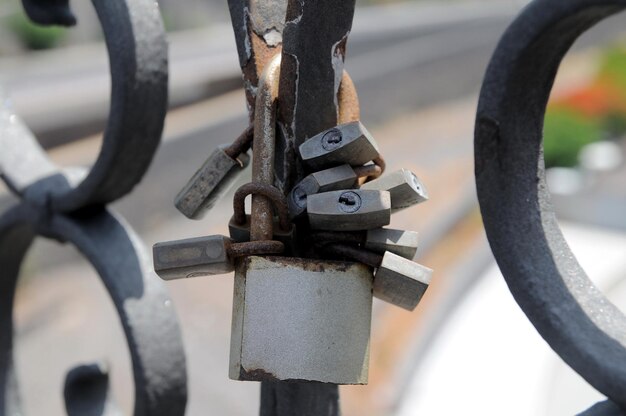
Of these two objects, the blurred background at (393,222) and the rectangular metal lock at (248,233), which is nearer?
the rectangular metal lock at (248,233)

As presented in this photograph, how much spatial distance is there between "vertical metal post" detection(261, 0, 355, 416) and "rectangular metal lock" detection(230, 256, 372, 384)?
0.29 feet

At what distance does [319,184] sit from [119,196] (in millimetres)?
293

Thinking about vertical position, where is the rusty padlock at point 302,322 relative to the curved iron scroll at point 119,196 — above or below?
below

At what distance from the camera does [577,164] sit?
8391 millimetres

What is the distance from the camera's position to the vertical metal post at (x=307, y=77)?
0.58 metres

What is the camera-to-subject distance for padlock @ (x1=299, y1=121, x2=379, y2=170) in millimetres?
572

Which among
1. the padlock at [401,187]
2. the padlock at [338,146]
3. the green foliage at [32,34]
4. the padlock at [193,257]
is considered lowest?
the padlock at [193,257]

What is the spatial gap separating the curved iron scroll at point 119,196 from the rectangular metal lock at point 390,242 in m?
0.26

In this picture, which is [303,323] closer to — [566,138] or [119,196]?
[119,196]

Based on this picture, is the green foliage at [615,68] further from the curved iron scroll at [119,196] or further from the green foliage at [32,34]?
the curved iron scroll at [119,196]

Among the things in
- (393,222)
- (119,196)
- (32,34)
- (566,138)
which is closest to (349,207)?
(119,196)

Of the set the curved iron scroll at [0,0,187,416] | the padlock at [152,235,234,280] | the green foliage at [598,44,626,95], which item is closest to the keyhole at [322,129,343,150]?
the padlock at [152,235,234,280]

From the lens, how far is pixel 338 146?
57cm

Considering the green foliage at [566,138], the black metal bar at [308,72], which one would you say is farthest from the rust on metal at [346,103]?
the green foliage at [566,138]
